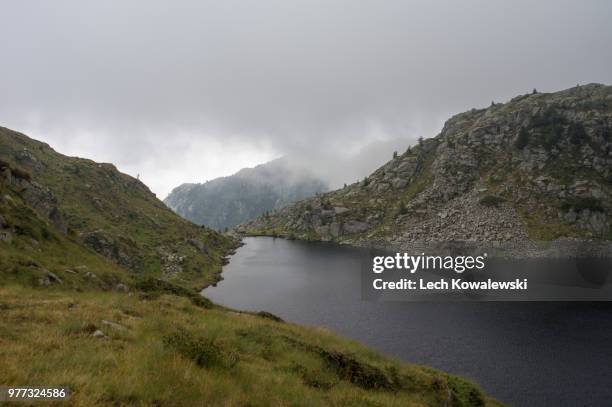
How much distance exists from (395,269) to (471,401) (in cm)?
9506

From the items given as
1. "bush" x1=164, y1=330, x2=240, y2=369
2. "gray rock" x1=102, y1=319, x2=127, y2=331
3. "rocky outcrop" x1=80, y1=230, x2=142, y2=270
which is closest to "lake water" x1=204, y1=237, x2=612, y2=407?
"rocky outcrop" x1=80, y1=230, x2=142, y2=270

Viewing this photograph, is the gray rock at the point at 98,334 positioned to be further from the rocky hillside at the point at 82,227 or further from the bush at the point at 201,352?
the rocky hillside at the point at 82,227

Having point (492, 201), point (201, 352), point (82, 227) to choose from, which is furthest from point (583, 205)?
point (82, 227)

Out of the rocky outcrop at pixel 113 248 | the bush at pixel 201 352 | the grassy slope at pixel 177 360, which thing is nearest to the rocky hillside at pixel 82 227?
the rocky outcrop at pixel 113 248

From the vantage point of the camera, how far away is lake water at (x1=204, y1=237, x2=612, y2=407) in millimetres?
42469

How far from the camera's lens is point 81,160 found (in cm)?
14038

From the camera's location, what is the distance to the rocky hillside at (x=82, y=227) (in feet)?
106

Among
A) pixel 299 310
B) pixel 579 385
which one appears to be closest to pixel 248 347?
pixel 579 385

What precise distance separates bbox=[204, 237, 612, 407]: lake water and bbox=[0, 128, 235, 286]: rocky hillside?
20035 mm

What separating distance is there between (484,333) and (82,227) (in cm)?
9436

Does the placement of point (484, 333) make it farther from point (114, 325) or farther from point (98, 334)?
point (98, 334)

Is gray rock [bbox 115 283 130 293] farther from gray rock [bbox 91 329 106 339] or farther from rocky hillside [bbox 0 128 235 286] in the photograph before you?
gray rock [bbox 91 329 106 339]

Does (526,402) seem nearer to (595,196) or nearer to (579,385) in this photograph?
(579,385)

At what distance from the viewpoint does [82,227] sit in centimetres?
8619
